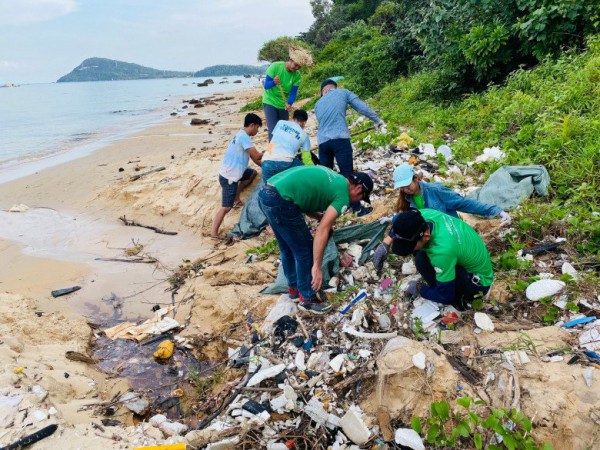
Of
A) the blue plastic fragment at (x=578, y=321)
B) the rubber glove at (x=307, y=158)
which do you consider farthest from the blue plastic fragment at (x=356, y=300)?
the rubber glove at (x=307, y=158)

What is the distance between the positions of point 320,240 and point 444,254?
97cm

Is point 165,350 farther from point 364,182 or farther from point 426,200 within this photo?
point 426,200

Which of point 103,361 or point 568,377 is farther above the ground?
point 568,377

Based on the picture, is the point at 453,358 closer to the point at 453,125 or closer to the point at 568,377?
the point at 568,377

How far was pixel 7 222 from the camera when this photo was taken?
7.62 m

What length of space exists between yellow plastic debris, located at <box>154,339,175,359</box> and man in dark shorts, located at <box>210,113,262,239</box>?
7.88 feet

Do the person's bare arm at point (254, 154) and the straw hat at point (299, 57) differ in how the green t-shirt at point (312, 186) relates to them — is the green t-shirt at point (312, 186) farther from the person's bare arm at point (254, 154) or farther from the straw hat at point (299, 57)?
the straw hat at point (299, 57)

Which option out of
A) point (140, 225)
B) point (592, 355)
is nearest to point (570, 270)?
point (592, 355)

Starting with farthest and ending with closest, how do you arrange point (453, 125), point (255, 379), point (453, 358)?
point (453, 125) → point (255, 379) → point (453, 358)

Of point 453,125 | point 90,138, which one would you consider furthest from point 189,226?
point 90,138

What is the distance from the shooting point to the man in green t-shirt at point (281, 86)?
20.9ft

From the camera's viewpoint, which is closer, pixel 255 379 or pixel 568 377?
pixel 568 377

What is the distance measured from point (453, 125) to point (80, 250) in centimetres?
653

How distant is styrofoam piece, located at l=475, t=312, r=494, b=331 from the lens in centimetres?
299
